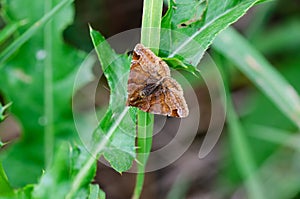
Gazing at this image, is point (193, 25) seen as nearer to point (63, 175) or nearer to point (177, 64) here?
point (177, 64)

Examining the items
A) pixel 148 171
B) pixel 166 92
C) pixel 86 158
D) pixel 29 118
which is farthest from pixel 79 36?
pixel 166 92

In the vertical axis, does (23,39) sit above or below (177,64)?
above

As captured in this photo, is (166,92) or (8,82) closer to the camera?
(166,92)

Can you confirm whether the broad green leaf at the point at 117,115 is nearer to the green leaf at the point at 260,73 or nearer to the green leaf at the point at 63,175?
the green leaf at the point at 63,175

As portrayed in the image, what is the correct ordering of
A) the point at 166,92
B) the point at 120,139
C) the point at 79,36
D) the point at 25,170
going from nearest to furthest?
the point at 166,92
the point at 120,139
the point at 25,170
the point at 79,36

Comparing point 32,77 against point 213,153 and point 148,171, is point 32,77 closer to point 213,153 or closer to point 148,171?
point 148,171

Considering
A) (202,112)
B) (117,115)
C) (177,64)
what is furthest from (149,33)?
(202,112)

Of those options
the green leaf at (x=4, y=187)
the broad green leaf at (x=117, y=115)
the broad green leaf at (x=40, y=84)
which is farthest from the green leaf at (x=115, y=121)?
the broad green leaf at (x=40, y=84)
